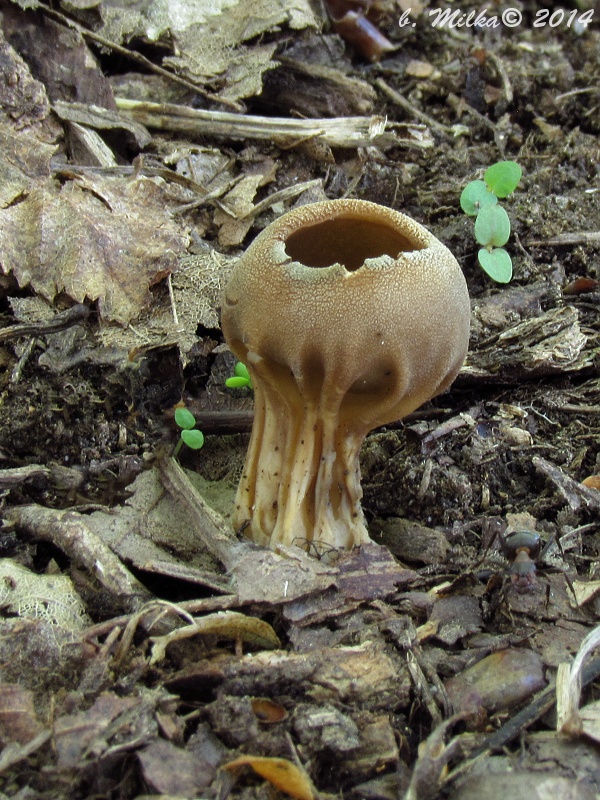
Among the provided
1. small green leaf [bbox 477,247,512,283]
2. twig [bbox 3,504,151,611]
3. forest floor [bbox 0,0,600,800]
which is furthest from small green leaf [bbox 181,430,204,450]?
Answer: small green leaf [bbox 477,247,512,283]

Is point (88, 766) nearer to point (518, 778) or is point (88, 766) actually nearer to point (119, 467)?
point (518, 778)

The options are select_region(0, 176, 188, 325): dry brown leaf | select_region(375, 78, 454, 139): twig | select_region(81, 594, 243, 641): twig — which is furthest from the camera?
select_region(375, 78, 454, 139): twig

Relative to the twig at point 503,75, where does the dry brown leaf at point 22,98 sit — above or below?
below

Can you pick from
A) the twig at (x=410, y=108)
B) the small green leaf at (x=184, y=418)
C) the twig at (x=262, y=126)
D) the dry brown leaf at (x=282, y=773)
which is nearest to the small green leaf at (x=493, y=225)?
the twig at (x=262, y=126)

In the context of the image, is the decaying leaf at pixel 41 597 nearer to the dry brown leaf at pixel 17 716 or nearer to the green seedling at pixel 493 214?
the dry brown leaf at pixel 17 716

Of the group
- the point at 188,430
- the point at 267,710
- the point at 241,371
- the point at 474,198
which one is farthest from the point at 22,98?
the point at 267,710

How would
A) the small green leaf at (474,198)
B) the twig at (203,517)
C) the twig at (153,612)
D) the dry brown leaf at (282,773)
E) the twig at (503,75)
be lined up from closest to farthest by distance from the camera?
1. the dry brown leaf at (282,773)
2. the twig at (153,612)
3. the twig at (203,517)
4. the small green leaf at (474,198)
5. the twig at (503,75)

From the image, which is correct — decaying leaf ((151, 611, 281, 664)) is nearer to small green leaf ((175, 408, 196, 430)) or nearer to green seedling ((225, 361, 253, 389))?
small green leaf ((175, 408, 196, 430))
